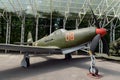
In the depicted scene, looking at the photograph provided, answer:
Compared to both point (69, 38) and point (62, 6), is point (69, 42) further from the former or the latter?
point (62, 6)

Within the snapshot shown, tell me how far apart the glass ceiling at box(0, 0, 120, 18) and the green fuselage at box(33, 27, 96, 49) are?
738cm

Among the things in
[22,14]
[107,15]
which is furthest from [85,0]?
[22,14]

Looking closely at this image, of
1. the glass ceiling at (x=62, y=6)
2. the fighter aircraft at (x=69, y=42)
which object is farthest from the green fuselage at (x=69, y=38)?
the glass ceiling at (x=62, y=6)

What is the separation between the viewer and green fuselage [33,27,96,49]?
12578mm

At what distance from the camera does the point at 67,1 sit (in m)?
22.7

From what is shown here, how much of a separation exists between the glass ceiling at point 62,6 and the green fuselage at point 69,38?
738 centimetres

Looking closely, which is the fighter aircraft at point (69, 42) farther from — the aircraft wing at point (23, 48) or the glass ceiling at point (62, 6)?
the glass ceiling at point (62, 6)

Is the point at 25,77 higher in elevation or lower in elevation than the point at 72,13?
lower

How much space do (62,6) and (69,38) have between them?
10211mm

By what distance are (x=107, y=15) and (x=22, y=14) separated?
9.61 meters

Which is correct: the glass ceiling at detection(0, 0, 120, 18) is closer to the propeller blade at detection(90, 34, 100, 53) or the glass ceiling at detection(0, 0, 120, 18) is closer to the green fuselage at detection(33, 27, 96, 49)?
the green fuselage at detection(33, 27, 96, 49)

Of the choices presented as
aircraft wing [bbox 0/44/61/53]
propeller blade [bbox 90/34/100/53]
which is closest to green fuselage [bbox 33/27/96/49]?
propeller blade [bbox 90/34/100/53]

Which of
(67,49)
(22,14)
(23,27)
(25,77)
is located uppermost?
(22,14)

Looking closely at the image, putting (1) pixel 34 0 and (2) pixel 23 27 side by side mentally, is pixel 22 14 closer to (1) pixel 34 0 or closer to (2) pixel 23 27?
(2) pixel 23 27
